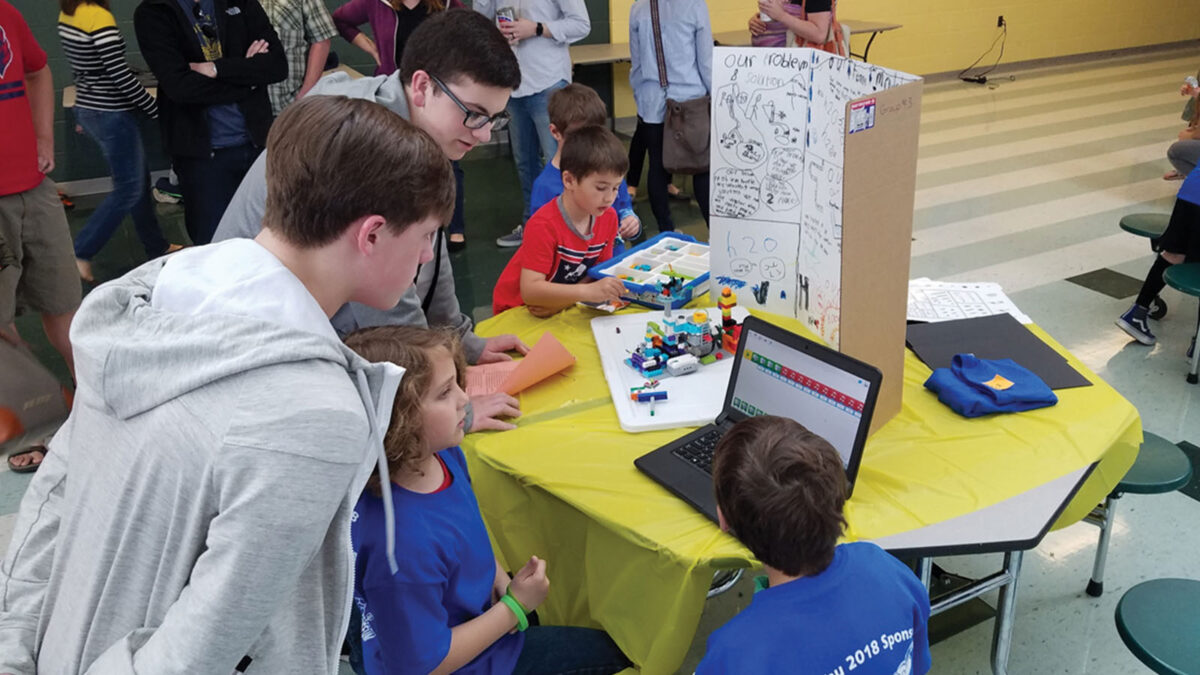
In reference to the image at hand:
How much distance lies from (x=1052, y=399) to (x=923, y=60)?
7.95 m

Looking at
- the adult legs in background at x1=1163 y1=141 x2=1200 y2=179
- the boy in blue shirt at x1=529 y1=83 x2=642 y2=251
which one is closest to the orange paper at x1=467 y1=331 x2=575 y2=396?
the boy in blue shirt at x1=529 y1=83 x2=642 y2=251

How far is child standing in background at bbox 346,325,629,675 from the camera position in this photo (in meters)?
1.27

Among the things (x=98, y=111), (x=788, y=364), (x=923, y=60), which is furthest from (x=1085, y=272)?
(x=923, y=60)

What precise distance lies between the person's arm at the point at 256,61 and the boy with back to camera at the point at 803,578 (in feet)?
9.55

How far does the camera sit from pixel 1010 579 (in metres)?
1.76

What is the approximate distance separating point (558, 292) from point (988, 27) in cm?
852

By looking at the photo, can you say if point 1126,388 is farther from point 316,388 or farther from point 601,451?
point 316,388

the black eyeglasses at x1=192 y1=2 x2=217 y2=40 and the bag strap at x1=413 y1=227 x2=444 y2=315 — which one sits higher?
the black eyeglasses at x1=192 y1=2 x2=217 y2=40

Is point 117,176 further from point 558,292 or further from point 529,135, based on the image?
point 558,292

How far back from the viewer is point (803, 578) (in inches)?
48.5

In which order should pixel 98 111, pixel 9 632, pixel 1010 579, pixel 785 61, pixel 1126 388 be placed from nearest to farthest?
pixel 9 632 < pixel 1010 579 < pixel 785 61 < pixel 1126 388 < pixel 98 111

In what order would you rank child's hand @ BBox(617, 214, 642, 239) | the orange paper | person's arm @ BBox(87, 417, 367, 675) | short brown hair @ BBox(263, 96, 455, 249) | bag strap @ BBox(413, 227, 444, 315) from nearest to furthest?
person's arm @ BBox(87, 417, 367, 675) → short brown hair @ BBox(263, 96, 455, 249) → the orange paper → bag strap @ BBox(413, 227, 444, 315) → child's hand @ BBox(617, 214, 642, 239)

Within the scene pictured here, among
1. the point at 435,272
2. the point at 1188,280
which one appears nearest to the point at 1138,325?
the point at 1188,280

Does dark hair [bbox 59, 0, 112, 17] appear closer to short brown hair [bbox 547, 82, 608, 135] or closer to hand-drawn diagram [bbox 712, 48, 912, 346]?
short brown hair [bbox 547, 82, 608, 135]
